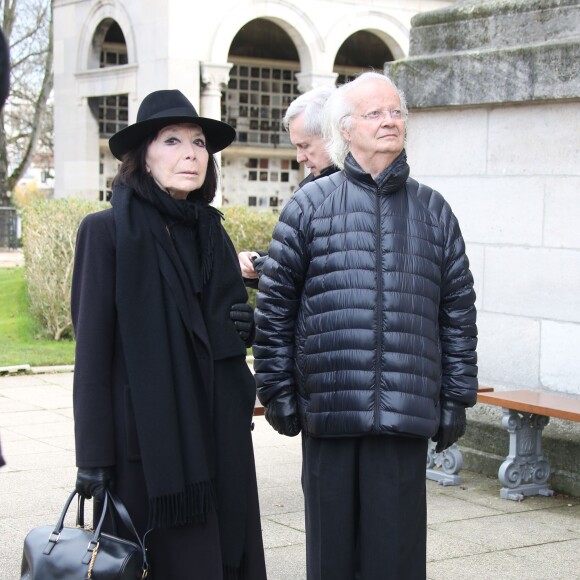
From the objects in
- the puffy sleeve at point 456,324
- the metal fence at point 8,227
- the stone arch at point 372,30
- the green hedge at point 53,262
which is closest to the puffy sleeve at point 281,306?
the puffy sleeve at point 456,324

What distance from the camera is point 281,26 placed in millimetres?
26000

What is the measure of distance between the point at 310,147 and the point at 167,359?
64.4 inches

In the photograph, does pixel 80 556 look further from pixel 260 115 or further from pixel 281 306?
pixel 260 115

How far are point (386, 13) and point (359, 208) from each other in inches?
938

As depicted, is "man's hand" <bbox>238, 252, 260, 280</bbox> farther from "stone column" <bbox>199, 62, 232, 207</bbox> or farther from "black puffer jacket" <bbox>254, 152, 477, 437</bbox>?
"stone column" <bbox>199, 62, 232, 207</bbox>

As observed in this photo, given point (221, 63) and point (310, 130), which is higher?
point (221, 63)

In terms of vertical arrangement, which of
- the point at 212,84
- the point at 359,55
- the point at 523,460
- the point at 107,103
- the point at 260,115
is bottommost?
the point at 523,460

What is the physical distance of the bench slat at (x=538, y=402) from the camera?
5914mm

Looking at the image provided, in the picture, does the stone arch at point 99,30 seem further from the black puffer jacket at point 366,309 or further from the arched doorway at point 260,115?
the black puffer jacket at point 366,309

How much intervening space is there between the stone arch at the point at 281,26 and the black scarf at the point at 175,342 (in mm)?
20745

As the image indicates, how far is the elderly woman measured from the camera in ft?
11.8

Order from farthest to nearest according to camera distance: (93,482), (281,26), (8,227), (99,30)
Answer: (8,227), (99,30), (281,26), (93,482)

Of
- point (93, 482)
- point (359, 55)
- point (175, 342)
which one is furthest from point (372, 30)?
point (93, 482)

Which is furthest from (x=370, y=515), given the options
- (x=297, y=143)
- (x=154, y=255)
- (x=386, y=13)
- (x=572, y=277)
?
(x=386, y=13)
